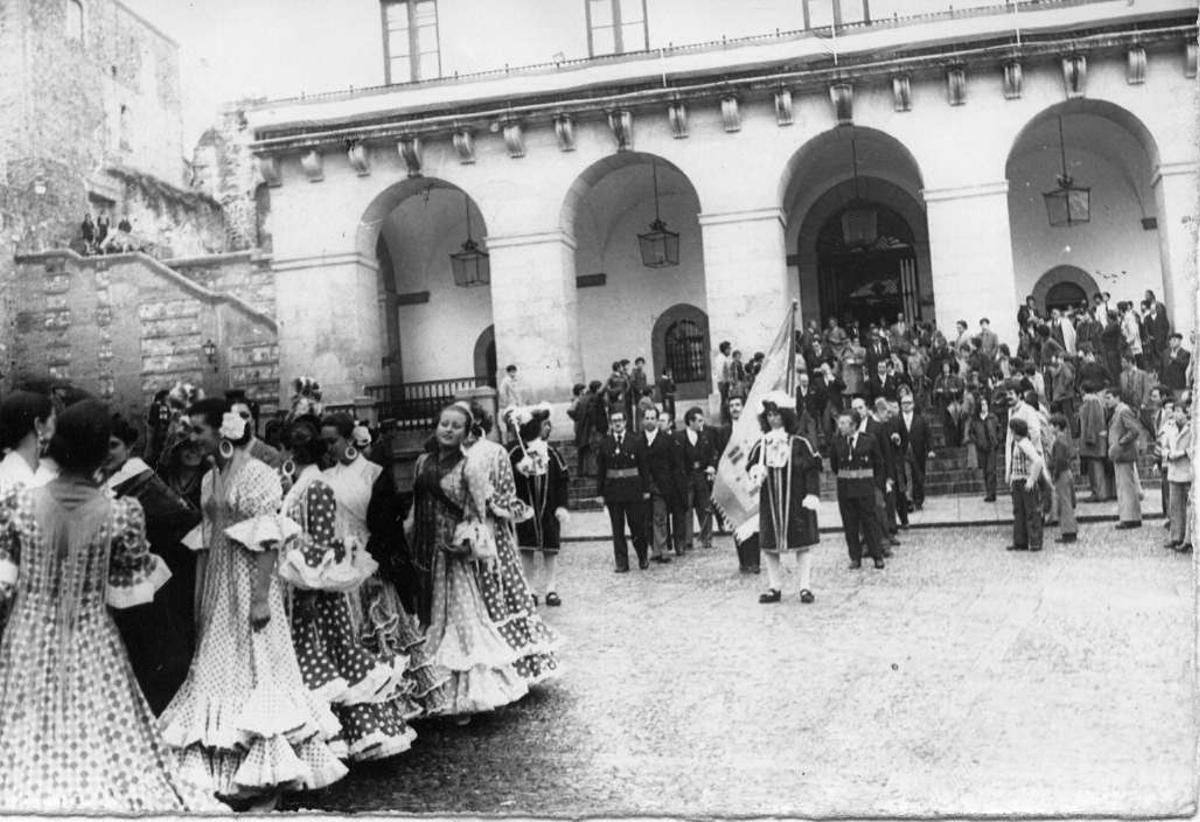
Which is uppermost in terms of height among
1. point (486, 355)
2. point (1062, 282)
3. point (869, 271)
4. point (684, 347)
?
point (869, 271)

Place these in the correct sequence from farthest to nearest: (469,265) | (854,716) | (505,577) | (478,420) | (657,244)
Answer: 1. (469,265)
2. (657,244)
3. (478,420)
4. (505,577)
5. (854,716)

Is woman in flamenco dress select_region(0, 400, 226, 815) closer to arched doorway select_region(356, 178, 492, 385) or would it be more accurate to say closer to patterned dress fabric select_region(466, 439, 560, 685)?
patterned dress fabric select_region(466, 439, 560, 685)

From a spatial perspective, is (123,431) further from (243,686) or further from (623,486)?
(623,486)

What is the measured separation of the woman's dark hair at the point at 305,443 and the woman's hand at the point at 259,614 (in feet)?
3.86

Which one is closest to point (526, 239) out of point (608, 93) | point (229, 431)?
point (608, 93)

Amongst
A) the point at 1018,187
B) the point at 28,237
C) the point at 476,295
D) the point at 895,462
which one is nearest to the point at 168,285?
the point at 28,237

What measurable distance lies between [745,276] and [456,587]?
1201 centimetres

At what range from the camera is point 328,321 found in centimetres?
1734

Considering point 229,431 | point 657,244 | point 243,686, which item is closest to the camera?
point 243,686

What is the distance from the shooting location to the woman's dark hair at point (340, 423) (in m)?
5.38

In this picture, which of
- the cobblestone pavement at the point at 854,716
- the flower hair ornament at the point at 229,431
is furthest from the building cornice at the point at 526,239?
the flower hair ornament at the point at 229,431

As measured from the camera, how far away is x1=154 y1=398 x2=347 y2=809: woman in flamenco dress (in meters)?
4.06

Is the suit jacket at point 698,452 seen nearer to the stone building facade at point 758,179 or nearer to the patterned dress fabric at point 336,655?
the stone building facade at point 758,179

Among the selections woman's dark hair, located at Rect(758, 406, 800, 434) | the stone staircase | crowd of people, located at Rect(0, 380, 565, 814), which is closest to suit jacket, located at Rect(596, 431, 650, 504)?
woman's dark hair, located at Rect(758, 406, 800, 434)
